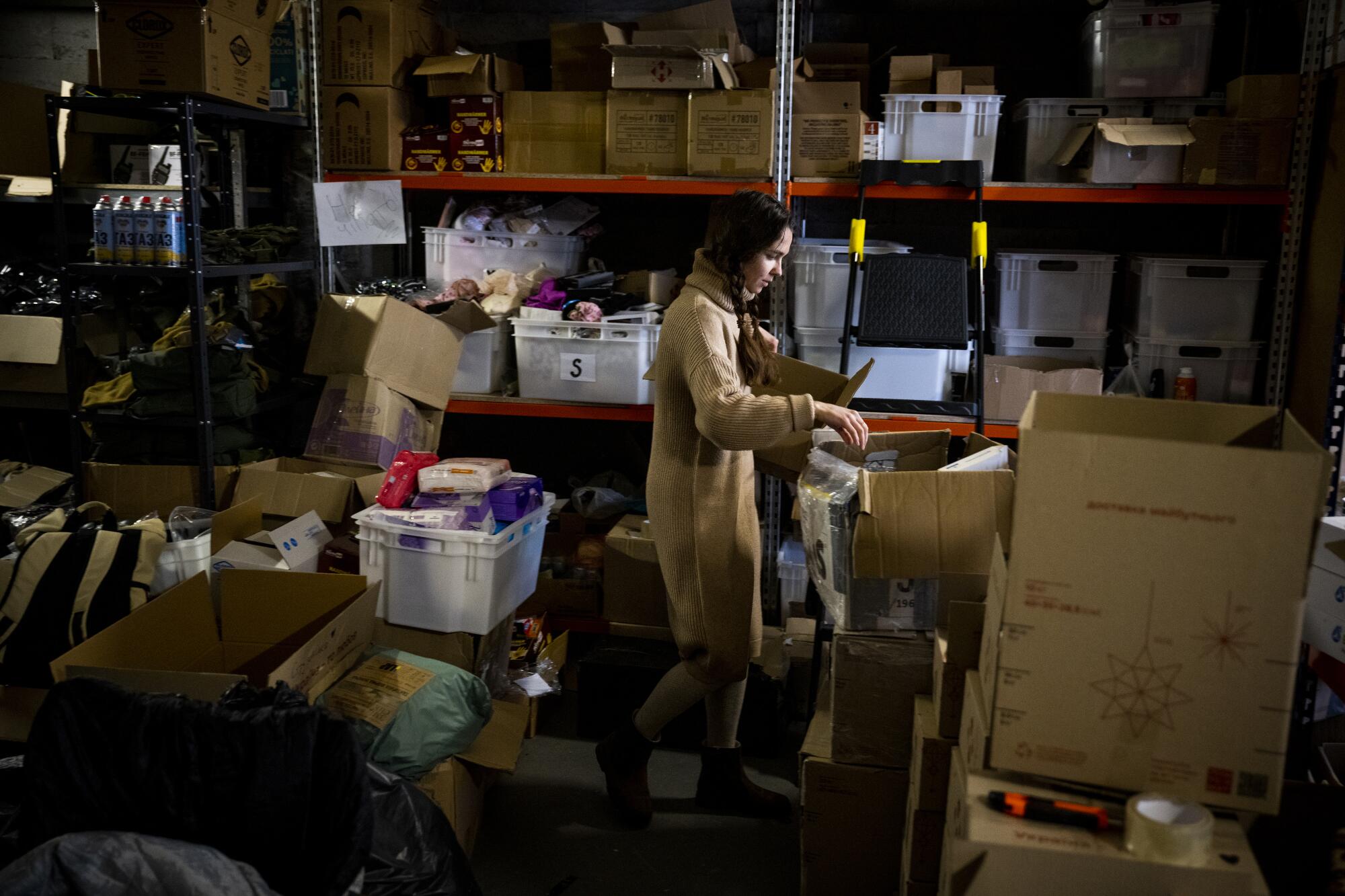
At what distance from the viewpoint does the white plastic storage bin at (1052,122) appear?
3.77m

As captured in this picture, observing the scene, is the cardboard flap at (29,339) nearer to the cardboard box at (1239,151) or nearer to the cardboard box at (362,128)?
the cardboard box at (362,128)

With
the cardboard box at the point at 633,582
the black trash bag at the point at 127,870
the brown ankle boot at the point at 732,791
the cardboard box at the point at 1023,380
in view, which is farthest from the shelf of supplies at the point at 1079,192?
the black trash bag at the point at 127,870

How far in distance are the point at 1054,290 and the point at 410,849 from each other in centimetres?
283

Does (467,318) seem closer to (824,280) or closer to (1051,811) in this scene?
(824,280)

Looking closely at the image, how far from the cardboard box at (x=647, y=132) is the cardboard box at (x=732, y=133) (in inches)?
3.6

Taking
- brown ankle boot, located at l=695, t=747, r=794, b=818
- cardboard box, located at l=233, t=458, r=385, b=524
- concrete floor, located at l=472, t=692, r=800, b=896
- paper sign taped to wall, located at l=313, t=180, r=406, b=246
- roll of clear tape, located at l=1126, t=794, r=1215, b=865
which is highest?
paper sign taped to wall, located at l=313, t=180, r=406, b=246

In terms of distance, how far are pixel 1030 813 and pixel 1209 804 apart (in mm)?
234

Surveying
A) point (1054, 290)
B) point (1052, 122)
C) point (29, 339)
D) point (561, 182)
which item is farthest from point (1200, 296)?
point (29, 339)

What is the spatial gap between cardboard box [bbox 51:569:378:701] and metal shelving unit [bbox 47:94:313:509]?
2.89ft

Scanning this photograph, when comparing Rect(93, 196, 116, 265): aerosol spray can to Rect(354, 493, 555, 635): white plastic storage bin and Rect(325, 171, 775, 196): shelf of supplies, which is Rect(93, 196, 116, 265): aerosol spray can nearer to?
Rect(325, 171, 775, 196): shelf of supplies

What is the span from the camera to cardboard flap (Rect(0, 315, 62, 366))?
157 inches

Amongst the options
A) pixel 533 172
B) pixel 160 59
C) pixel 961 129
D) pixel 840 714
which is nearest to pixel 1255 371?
pixel 961 129

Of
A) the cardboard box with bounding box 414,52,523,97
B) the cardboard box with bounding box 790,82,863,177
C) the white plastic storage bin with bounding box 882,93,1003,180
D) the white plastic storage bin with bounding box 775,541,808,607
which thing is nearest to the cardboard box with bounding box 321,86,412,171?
the cardboard box with bounding box 414,52,523,97

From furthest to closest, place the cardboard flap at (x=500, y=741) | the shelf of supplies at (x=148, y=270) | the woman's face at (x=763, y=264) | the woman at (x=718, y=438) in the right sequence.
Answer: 1. the shelf of supplies at (x=148, y=270)
2. the cardboard flap at (x=500, y=741)
3. the woman's face at (x=763, y=264)
4. the woman at (x=718, y=438)
